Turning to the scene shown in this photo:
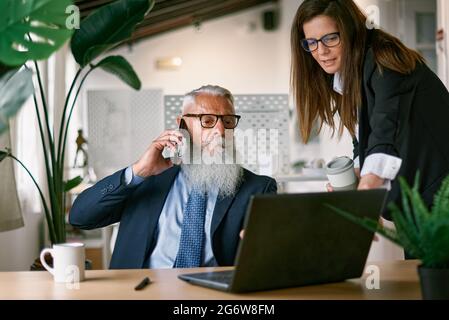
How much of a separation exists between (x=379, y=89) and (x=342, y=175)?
30cm

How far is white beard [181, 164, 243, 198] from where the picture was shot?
220 cm

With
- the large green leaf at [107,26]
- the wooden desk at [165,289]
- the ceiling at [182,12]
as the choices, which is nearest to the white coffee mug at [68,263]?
the wooden desk at [165,289]

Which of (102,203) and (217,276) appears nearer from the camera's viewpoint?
(217,276)

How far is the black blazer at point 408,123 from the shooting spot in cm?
190

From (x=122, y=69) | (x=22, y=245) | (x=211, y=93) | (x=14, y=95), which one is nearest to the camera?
(x=14, y=95)

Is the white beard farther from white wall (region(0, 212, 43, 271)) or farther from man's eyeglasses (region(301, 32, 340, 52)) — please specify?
white wall (region(0, 212, 43, 271))

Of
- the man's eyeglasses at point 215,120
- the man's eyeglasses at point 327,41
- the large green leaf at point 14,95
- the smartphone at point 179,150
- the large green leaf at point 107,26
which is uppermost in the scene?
the large green leaf at point 107,26

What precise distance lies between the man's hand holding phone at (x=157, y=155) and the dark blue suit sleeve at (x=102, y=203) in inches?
2.7

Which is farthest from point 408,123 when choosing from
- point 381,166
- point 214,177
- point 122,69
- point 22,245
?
point 22,245

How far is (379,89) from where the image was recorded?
192cm

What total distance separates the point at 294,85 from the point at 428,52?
5.09 metres

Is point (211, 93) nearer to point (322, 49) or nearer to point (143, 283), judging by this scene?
point (322, 49)

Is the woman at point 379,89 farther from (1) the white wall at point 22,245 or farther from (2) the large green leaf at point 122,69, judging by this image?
(1) the white wall at point 22,245

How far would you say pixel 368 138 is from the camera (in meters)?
1.96
